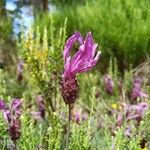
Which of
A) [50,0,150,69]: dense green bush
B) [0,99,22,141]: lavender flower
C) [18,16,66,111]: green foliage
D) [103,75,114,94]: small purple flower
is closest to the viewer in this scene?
[0,99,22,141]: lavender flower

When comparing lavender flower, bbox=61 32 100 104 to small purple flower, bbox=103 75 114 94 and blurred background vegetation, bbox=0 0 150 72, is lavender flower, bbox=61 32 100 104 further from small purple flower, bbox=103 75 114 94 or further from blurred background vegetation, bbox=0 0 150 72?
blurred background vegetation, bbox=0 0 150 72

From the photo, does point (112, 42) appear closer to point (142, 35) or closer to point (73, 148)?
point (142, 35)

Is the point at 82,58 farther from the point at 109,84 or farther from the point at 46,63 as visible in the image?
the point at 109,84

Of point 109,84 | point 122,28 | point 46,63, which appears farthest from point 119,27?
point 46,63

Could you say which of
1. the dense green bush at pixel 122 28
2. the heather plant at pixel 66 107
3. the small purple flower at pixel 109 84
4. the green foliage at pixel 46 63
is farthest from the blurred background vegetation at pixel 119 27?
the green foliage at pixel 46 63

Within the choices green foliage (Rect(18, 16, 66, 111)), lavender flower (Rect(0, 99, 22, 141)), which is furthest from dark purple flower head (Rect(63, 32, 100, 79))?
green foliage (Rect(18, 16, 66, 111))

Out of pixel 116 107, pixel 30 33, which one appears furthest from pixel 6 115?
pixel 116 107

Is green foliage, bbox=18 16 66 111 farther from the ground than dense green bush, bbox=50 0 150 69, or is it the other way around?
dense green bush, bbox=50 0 150 69

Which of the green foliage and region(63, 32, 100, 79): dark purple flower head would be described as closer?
region(63, 32, 100, 79): dark purple flower head
